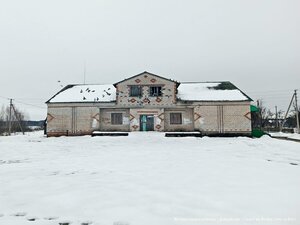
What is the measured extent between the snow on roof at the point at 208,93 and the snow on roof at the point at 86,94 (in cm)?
783

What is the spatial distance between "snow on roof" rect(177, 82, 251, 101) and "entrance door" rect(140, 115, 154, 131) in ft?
12.4

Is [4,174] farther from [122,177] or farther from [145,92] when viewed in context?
[145,92]

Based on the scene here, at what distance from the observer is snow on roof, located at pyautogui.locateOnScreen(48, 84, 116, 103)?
2506 centimetres

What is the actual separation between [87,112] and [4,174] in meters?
18.4

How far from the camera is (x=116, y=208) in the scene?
371cm

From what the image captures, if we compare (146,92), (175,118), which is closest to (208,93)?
(175,118)

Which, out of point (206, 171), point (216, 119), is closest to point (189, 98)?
point (216, 119)

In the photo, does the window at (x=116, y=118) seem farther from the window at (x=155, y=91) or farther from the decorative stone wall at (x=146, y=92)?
the window at (x=155, y=91)

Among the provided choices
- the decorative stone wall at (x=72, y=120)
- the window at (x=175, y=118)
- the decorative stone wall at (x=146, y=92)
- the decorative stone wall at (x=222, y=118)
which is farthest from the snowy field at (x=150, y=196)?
the decorative stone wall at (x=72, y=120)

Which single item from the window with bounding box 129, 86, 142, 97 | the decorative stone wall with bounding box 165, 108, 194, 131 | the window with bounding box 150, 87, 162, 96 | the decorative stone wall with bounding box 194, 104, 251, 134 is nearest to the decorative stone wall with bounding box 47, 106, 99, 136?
the window with bounding box 129, 86, 142, 97

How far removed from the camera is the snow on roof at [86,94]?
25.1 meters

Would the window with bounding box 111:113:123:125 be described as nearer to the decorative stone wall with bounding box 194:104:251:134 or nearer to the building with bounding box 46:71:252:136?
the building with bounding box 46:71:252:136

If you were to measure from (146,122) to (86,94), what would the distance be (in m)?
7.76

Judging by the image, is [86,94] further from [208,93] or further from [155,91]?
[208,93]
